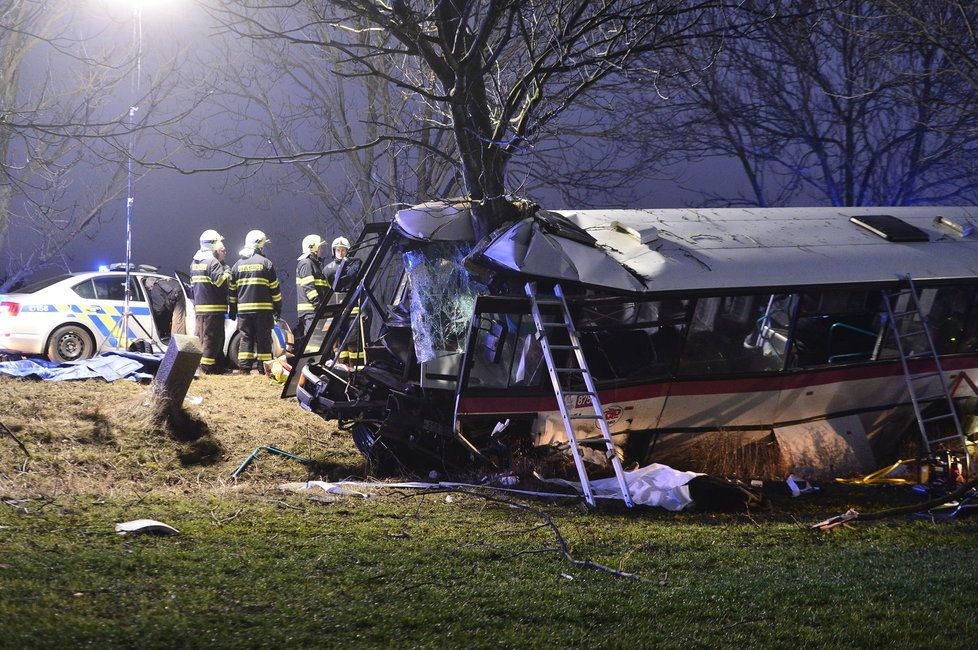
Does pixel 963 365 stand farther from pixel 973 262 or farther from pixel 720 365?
pixel 720 365

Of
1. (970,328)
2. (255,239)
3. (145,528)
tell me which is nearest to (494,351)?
(145,528)

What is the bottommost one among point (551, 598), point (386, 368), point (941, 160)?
point (551, 598)

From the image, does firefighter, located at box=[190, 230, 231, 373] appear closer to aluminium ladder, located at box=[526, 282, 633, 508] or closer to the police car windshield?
the police car windshield

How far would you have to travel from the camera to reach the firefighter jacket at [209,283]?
13336mm

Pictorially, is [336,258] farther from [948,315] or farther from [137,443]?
[948,315]

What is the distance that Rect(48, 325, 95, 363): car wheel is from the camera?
12719 millimetres

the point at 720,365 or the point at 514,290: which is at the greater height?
the point at 514,290

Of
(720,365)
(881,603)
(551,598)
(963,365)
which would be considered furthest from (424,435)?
(963,365)

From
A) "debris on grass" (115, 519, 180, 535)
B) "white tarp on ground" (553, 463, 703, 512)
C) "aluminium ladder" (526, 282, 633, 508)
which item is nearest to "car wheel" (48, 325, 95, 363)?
"debris on grass" (115, 519, 180, 535)

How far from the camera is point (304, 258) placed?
1439 centimetres

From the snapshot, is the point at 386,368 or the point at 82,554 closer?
the point at 82,554

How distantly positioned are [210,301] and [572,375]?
23.4 ft

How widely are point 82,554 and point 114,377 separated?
684 centimetres

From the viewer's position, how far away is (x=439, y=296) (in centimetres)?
890
